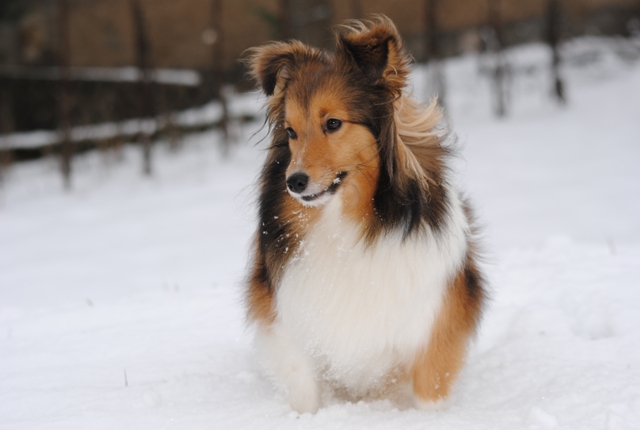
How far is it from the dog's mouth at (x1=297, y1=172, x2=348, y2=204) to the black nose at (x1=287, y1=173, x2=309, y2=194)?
Result: 0.13 feet

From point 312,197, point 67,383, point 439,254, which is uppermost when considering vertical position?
point 312,197

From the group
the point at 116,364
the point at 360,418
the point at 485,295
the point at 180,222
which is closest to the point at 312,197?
the point at 360,418

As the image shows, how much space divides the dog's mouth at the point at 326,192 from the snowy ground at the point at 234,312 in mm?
614

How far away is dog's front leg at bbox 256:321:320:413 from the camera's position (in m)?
2.94

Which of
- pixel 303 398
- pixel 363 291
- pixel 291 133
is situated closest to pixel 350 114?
pixel 291 133

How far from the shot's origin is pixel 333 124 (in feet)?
9.19

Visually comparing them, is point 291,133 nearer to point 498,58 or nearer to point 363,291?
point 363,291

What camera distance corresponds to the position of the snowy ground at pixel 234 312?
2.76 meters

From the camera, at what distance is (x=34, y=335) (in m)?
4.00

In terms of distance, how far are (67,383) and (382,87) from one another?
226 centimetres

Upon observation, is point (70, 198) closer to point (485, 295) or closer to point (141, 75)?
point (141, 75)

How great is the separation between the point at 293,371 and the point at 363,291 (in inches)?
22.9

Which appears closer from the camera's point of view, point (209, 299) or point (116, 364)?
point (116, 364)

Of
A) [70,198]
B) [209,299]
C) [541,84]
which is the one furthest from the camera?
[541,84]
